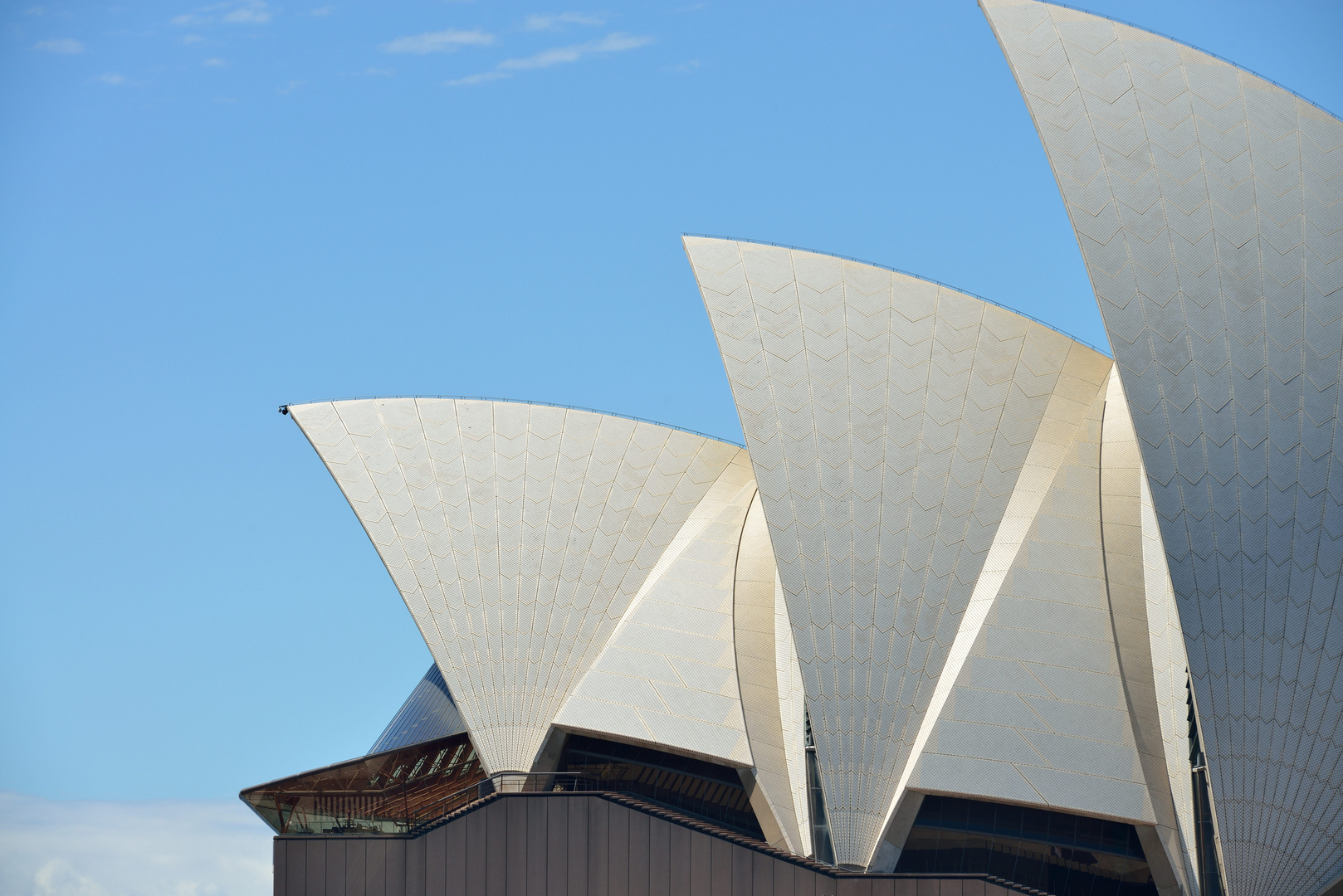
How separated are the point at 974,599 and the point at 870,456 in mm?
4348

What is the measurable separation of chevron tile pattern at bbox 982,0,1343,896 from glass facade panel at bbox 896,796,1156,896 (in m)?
3.82

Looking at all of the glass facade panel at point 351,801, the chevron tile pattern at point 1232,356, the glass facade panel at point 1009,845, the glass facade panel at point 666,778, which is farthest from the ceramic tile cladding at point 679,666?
the chevron tile pattern at point 1232,356

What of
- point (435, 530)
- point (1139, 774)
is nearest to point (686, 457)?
point (435, 530)

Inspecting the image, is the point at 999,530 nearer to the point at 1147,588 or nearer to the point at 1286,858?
the point at 1147,588

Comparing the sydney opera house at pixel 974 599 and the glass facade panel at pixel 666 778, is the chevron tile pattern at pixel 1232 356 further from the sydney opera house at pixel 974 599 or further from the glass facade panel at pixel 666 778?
the glass facade panel at pixel 666 778

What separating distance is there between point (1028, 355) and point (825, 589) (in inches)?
319

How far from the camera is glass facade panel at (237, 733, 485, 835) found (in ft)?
112

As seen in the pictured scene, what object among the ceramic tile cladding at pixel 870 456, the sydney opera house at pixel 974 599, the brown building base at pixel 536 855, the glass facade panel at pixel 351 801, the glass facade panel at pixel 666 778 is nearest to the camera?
the sydney opera house at pixel 974 599

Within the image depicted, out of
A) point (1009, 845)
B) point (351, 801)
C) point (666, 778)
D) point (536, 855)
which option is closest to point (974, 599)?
point (1009, 845)

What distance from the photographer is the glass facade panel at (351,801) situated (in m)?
34.2

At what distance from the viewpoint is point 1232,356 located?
3212 centimetres

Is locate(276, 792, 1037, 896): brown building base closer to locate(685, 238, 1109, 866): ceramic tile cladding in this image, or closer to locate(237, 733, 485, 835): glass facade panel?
locate(237, 733, 485, 835): glass facade panel

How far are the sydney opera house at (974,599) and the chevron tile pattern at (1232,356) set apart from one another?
7cm

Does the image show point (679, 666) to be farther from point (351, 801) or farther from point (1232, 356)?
point (1232, 356)
